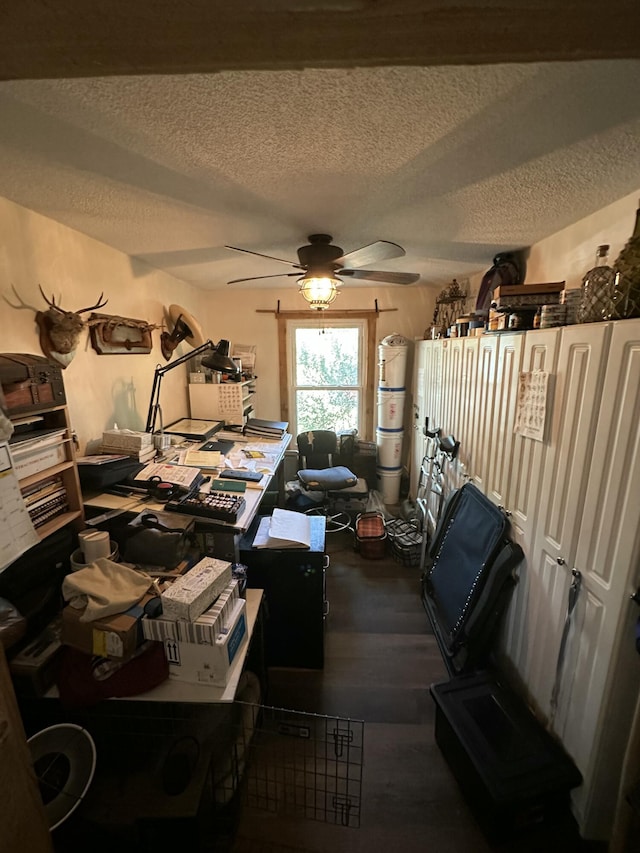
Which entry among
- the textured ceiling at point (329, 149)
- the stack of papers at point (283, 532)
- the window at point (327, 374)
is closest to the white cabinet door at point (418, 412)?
the window at point (327, 374)

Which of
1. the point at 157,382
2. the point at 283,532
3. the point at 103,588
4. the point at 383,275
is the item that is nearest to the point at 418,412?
the point at 383,275

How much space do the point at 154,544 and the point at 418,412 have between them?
9.44 ft

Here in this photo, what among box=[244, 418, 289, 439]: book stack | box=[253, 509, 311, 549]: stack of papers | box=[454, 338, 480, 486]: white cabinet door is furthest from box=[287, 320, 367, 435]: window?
box=[253, 509, 311, 549]: stack of papers

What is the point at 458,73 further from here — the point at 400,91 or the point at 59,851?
the point at 59,851

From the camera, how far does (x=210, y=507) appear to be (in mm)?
1717

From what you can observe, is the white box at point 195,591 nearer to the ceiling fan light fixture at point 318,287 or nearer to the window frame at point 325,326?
the ceiling fan light fixture at point 318,287

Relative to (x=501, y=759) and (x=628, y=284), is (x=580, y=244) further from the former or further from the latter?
(x=501, y=759)

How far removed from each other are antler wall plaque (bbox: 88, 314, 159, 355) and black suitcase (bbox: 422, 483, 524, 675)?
244cm

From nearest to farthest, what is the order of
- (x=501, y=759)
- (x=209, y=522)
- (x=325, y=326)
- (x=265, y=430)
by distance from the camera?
(x=501, y=759), (x=209, y=522), (x=265, y=430), (x=325, y=326)

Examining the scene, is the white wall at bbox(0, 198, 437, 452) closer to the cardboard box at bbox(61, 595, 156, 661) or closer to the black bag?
the black bag

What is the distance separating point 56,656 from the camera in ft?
4.11

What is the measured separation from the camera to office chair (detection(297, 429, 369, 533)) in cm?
342

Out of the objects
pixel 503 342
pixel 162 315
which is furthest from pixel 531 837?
pixel 162 315

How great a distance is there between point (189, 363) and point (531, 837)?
3.82 meters
